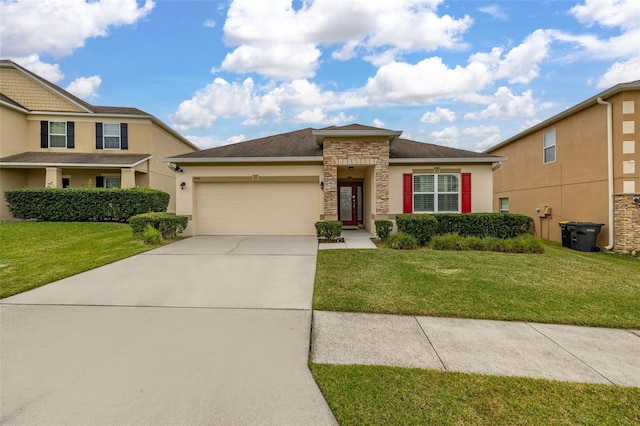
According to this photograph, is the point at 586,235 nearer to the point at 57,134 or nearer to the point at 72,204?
the point at 72,204

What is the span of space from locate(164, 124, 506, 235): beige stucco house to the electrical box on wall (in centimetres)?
300

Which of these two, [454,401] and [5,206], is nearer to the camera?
[454,401]

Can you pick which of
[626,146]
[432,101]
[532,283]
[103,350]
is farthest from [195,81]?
[626,146]

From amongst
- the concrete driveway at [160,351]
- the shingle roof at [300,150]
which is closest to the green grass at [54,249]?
the concrete driveway at [160,351]

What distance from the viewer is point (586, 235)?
10.3 metres

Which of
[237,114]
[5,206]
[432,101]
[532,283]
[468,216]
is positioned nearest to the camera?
[532,283]

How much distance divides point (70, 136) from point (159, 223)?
11.4m

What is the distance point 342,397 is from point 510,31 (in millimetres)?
13869

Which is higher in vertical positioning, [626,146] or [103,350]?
[626,146]

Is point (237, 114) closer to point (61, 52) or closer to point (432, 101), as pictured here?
point (61, 52)

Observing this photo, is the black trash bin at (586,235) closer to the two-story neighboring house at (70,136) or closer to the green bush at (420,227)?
the green bush at (420,227)

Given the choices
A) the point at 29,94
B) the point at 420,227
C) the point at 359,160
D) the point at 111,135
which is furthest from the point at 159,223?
the point at 29,94

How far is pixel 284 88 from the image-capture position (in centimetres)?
2061

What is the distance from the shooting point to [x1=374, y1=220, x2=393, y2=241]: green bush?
10695 mm
